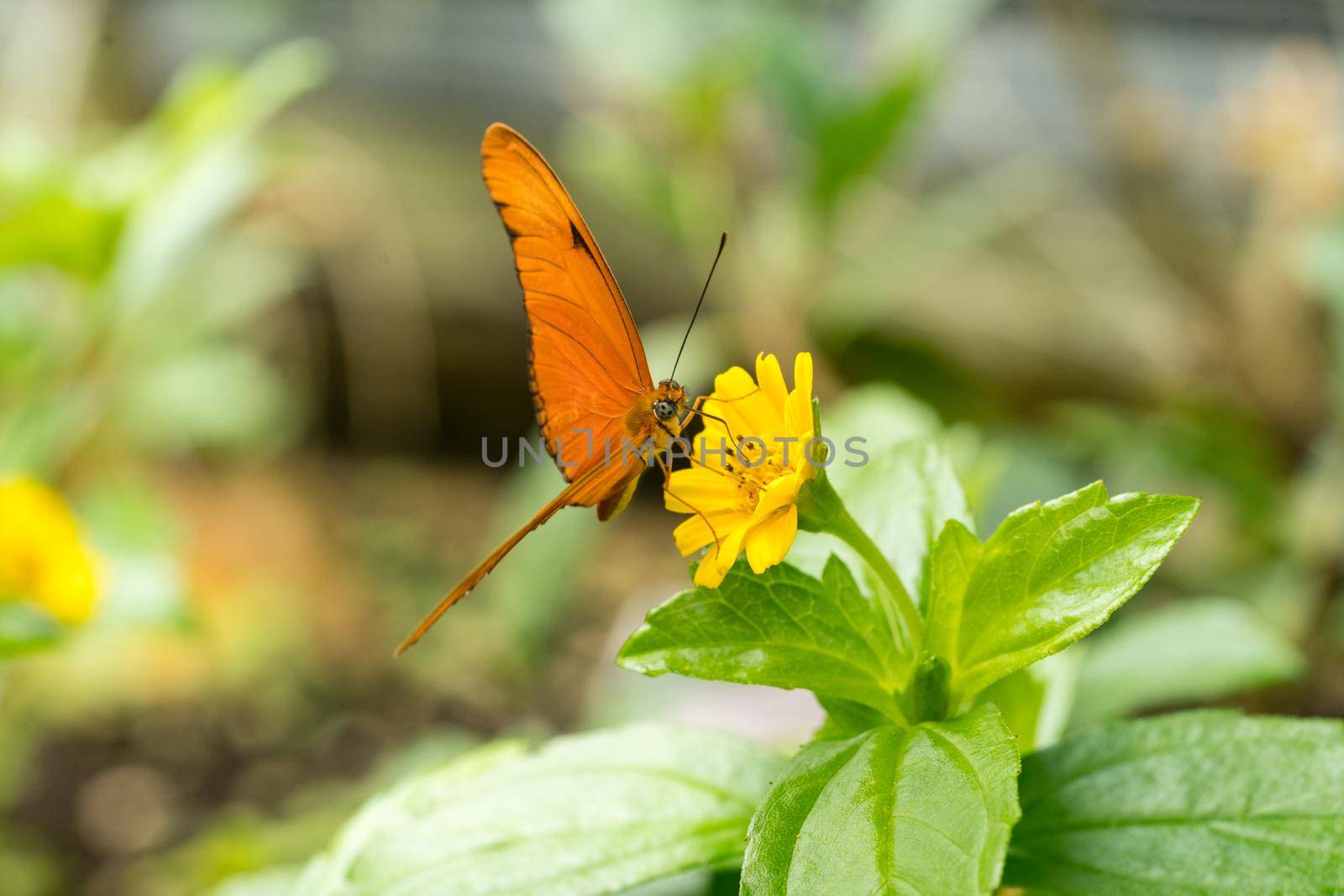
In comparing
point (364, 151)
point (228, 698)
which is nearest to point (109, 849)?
point (228, 698)

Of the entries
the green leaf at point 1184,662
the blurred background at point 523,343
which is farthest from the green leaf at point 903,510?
the green leaf at point 1184,662

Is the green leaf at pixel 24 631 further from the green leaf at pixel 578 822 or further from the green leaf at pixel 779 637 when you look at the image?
the green leaf at pixel 779 637

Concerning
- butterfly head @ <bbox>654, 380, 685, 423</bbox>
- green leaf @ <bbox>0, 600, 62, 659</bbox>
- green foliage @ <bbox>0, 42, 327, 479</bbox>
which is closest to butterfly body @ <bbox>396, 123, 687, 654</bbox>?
butterfly head @ <bbox>654, 380, 685, 423</bbox>

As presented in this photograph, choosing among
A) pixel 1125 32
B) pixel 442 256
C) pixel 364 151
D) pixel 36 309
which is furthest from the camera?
pixel 364 151

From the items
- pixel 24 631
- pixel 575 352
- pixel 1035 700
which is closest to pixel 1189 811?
pixel 1035 700

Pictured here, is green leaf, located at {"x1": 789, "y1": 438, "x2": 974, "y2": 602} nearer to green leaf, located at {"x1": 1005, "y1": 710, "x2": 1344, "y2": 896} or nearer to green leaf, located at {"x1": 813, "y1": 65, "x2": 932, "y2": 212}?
green leaf, located at {"x1": 1005, "y1": 710, "x2": 1344, "y2": 896}

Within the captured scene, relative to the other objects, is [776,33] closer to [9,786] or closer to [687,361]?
[687,361]
